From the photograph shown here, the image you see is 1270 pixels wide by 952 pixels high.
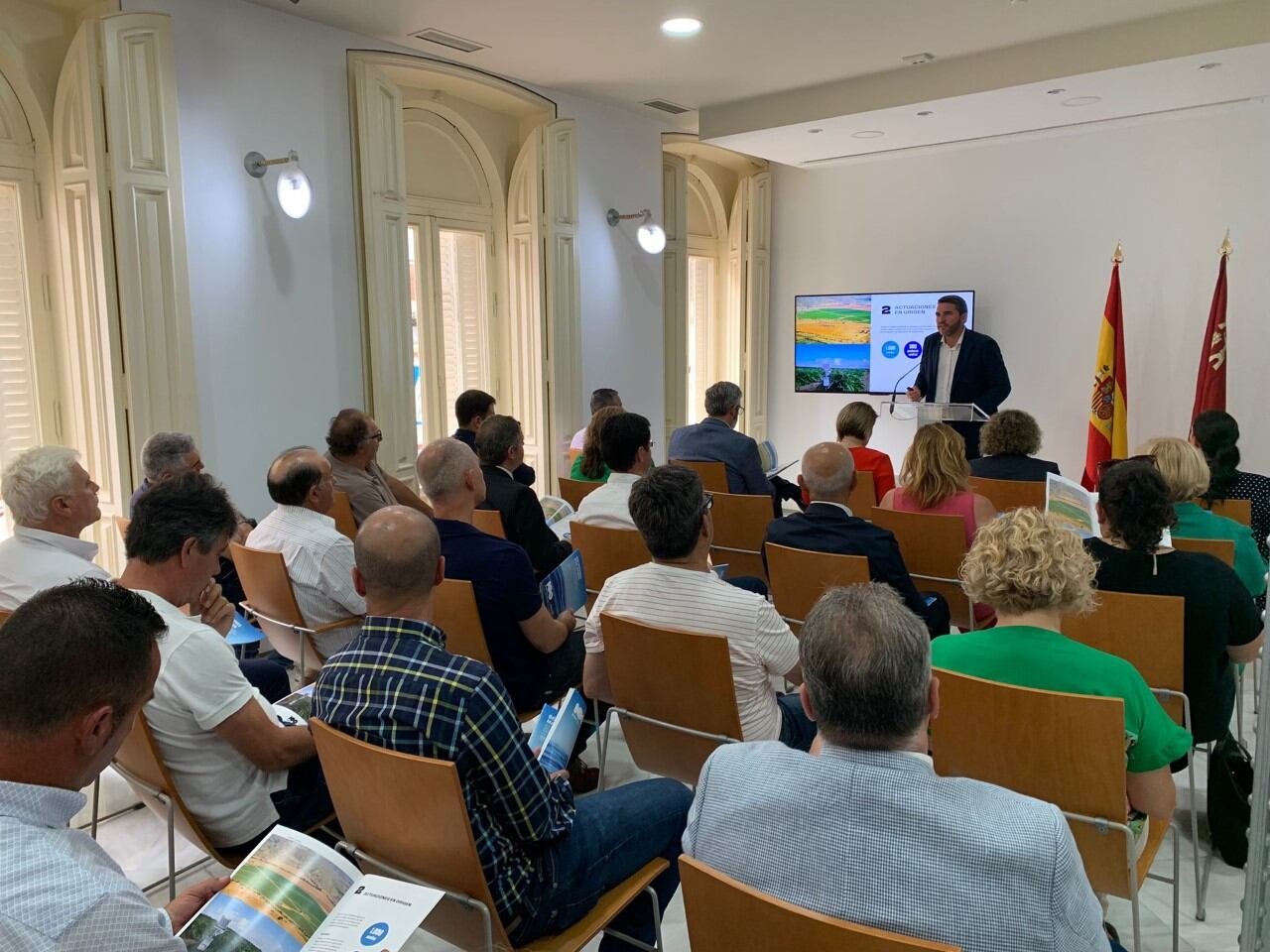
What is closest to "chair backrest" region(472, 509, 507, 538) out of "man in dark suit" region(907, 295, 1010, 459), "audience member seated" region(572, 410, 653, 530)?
"audience member seated" region(572, 410, 653, 530)

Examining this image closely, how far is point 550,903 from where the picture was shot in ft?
5.63

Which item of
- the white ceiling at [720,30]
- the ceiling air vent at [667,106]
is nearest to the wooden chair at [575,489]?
the white ceiling at [720,30]

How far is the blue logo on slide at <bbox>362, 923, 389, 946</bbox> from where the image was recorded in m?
1.31

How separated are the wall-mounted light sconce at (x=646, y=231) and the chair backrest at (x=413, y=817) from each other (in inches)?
238

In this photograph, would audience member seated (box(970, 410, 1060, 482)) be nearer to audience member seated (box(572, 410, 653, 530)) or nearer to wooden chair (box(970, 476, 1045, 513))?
wooden chair (box(970, 476, 1045, 513))

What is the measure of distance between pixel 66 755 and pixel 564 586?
6.10ft

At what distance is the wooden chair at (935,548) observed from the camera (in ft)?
11.4

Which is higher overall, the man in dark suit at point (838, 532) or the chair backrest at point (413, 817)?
the man in dark suit at point (838, 532)

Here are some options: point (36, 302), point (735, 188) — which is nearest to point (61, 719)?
point (36, 302)

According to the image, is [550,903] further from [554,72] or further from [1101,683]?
[554,72]

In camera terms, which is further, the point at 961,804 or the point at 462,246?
the point at 462,246

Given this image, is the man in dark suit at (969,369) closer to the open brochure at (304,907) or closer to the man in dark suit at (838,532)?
the man in dark suit at (838,532)

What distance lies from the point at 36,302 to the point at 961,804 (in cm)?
485

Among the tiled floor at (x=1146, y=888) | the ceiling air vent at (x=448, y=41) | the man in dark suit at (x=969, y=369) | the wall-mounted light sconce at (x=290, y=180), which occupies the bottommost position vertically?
the tiled floor at (x=1146, y=888)
